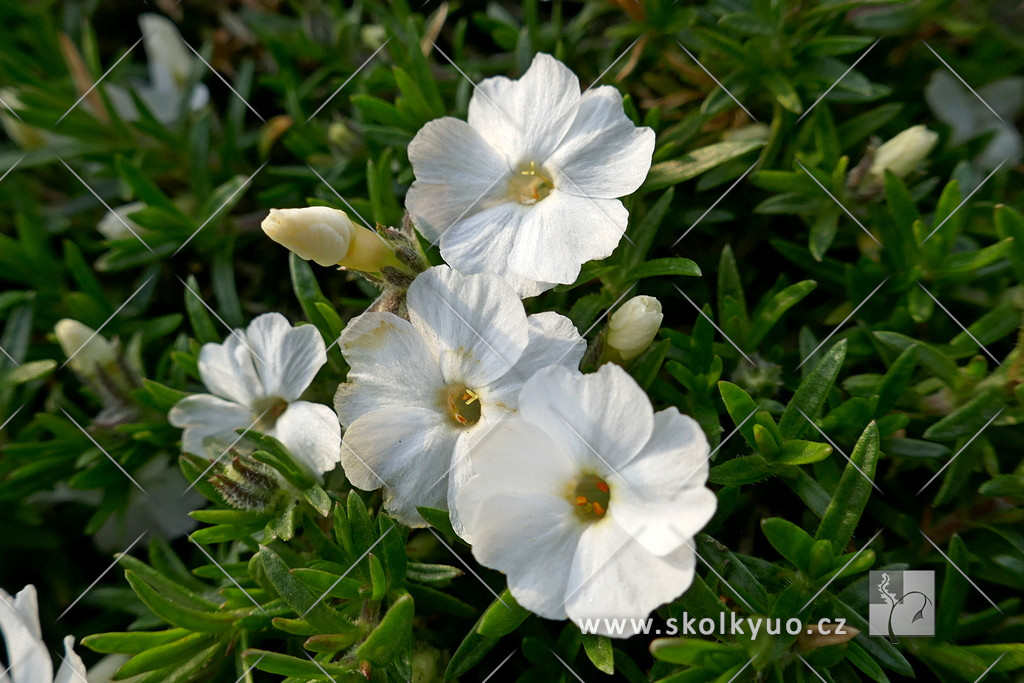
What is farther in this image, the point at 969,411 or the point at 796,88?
the point at 796,88

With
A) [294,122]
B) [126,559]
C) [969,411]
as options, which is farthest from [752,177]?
[126,559]

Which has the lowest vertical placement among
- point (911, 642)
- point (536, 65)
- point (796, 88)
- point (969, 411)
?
point (911, 642)

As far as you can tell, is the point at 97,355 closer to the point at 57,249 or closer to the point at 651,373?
the point at 57,249

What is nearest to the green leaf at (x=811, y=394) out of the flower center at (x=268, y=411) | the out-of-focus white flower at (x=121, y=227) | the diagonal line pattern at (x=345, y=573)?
the diagonal line pattern at (x=345, y=573)

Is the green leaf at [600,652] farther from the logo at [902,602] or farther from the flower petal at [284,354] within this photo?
the flower petal at [284,354]

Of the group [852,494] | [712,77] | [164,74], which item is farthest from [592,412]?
[164,74]

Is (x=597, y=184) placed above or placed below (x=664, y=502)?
above
